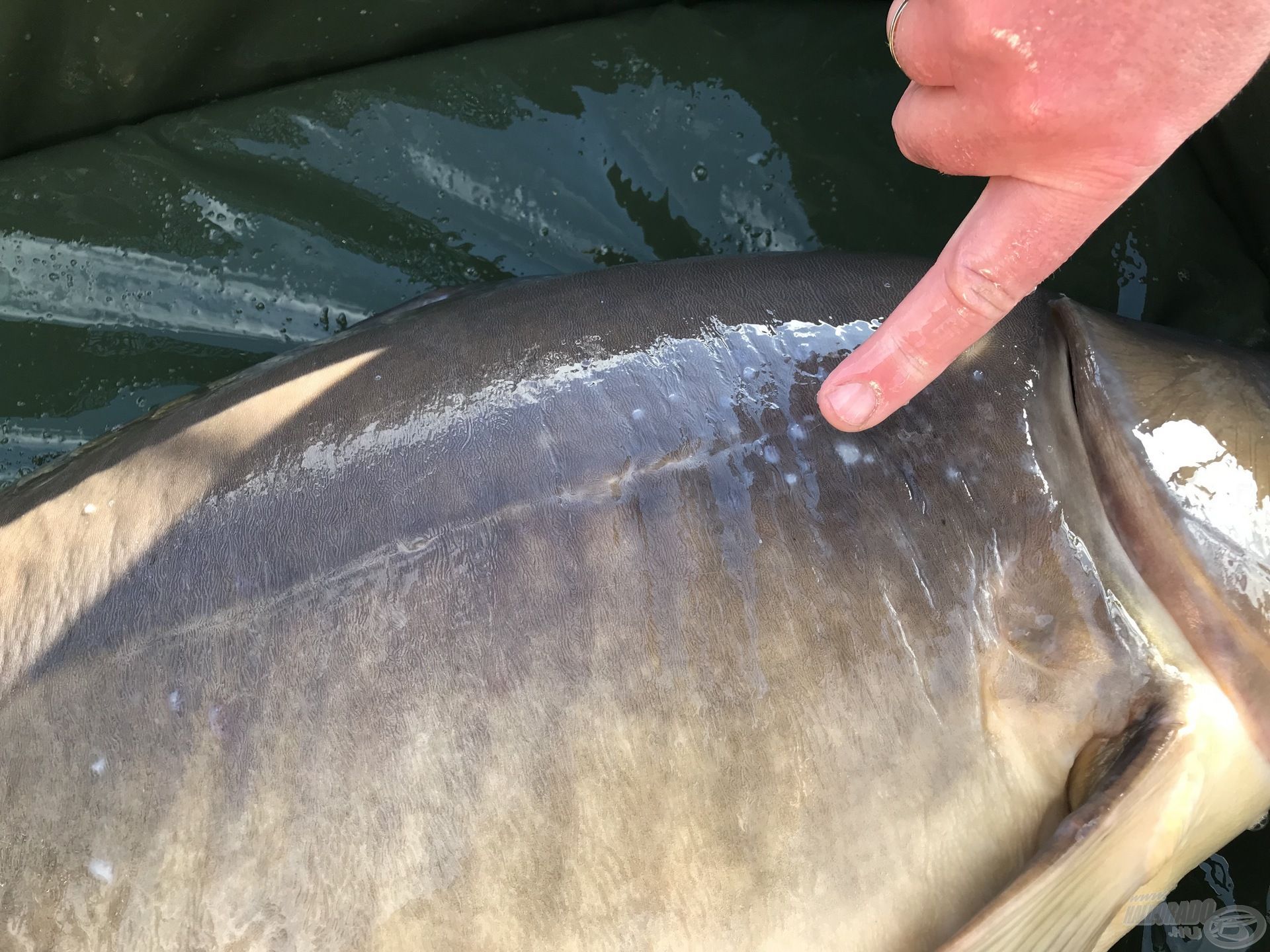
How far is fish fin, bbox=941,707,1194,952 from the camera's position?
123 centimetres

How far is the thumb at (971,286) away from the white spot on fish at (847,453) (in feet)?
0.34

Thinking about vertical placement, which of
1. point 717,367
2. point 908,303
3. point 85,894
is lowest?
point 85,894

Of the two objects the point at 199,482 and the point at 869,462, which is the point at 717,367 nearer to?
the point at 869,462

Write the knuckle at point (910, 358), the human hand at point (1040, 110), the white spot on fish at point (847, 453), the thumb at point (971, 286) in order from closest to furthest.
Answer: the human hand at point (1040, 110) < the thumb at point (971, 286) < the knuckle at point (910, 358) < the white spot on fish at point (847, 453)

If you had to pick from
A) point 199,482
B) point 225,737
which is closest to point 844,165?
point 199,482

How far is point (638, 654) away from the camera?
4.13 ft

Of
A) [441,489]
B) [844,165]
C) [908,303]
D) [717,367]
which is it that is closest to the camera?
[908,303]

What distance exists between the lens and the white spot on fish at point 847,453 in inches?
54.7

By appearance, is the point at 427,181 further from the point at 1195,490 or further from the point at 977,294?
the point at 1195,490

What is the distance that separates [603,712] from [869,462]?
0.53 m

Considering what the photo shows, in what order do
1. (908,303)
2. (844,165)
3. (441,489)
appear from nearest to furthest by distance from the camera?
(908,303) < (441,489) < (844,165)

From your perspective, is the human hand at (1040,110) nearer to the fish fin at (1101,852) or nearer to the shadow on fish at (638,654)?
the shadow on fish at (638,654)

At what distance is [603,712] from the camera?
1.24 m

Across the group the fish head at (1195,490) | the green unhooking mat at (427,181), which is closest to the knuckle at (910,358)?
the fish head at (1195,490)
